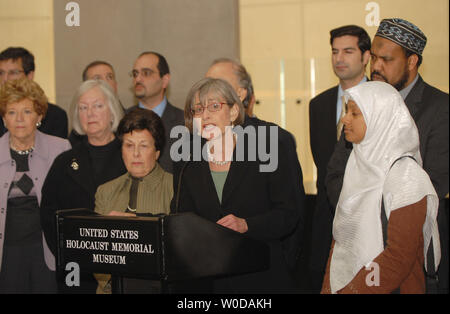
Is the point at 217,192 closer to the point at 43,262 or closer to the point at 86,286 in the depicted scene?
the point at 86,286

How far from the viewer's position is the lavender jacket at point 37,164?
334 centimetres

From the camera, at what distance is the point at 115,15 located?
16.5 feet

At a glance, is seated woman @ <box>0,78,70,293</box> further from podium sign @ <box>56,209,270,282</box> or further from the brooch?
podium sign @ <box>56,209,270,282</box>

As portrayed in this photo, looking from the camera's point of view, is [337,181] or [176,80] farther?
[176,80]

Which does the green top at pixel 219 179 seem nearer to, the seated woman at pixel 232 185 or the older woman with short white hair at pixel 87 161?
the seated woman at pixel 232 185

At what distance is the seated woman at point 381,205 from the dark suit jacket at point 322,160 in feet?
2.62

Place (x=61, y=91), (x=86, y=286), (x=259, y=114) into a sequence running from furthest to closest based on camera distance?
(x=61, y=91) → (x=259, y=114) → (x=86, y=286)

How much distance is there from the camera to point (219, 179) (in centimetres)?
274

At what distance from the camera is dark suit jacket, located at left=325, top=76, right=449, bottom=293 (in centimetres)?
278

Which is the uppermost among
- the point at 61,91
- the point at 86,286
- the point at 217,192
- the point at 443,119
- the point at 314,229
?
the point at 61,91

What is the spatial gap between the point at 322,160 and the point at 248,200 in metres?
0.89

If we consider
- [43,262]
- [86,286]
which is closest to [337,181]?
[86,286]

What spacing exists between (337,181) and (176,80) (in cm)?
261

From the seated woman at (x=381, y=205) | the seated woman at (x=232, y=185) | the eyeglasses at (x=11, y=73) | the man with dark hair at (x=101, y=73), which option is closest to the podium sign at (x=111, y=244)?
the seated woman at (x=232, y=185)
